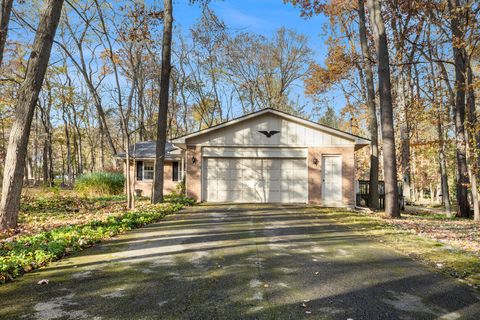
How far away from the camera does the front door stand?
14.2m

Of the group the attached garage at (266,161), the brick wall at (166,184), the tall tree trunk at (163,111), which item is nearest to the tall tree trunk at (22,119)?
the tall tree trunk at (163,111)

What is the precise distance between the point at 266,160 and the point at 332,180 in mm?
2941

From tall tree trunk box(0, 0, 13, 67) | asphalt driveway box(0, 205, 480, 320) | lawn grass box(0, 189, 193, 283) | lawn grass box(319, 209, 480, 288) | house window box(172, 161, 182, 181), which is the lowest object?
lawn grass box(319, 209, 480, 288)

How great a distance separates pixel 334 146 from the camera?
14242 mm

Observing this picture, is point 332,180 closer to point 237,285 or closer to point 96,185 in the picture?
point 237,285

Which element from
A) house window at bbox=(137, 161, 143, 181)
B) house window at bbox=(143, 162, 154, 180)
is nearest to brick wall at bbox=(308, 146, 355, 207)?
house window at bbox=(143, 162, 154, 180)

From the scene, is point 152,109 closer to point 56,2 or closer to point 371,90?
point 371,90

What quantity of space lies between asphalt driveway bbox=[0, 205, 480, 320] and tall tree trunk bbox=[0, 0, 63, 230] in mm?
2442

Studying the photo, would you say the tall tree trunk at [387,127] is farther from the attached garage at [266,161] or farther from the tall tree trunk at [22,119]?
the tall tree trunk at [22,119]

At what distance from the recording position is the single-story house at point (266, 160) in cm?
1429

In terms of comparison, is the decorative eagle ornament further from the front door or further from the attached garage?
the front door

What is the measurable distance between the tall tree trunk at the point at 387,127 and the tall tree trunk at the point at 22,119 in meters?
9.68

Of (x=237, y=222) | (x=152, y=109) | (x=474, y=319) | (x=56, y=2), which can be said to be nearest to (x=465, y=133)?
(x=237, y=222)

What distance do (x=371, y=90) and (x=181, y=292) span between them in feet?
46.7
